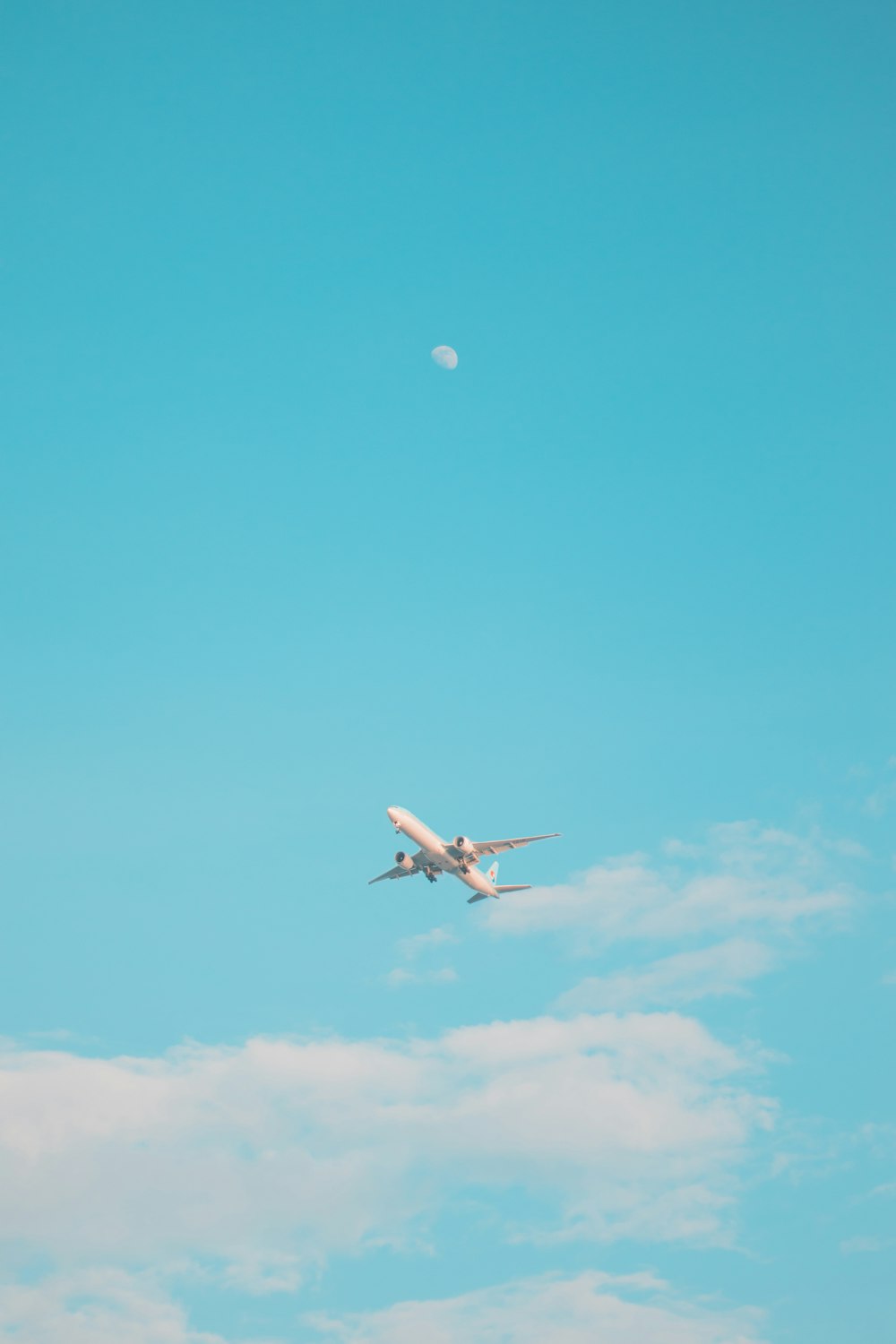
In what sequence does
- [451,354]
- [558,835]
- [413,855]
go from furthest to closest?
[451,354] < [413,855] < [558,835]

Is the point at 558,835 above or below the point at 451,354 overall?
below

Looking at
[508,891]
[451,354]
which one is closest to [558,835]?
[508,891]

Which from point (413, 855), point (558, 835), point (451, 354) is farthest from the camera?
point (451, 354)

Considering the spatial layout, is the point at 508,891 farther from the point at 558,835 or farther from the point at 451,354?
the point at 451,354

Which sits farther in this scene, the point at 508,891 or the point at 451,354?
the point at 451,354
